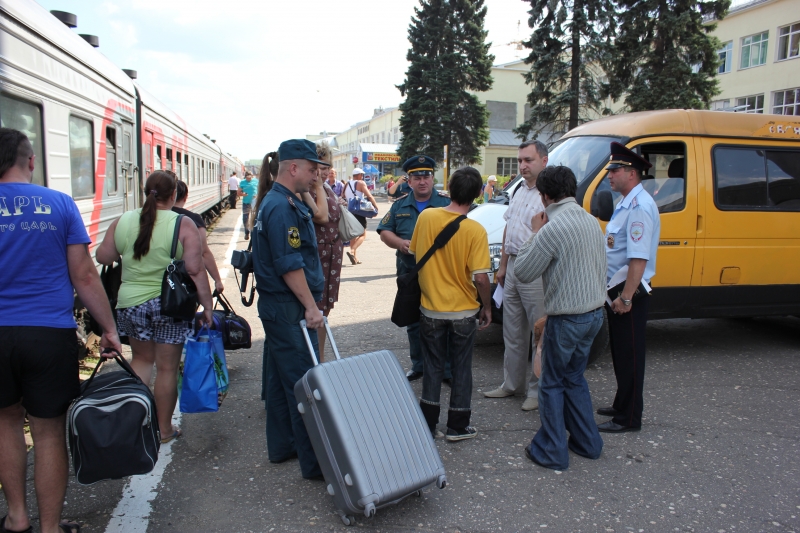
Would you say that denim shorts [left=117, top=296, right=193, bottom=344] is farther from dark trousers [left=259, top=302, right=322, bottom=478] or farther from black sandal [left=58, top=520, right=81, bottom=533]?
black sandal [left=58, top=520, right=81, bottom=533]

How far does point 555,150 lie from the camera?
6.37 meters

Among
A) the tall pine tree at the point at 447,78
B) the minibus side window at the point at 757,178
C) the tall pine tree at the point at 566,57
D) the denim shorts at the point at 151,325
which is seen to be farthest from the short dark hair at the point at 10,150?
the tall pine tree at the point at 447,78

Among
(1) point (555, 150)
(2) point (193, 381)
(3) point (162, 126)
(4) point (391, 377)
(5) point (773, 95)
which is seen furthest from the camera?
(5) point (773, 95)

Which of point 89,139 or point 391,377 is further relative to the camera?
point 89,139


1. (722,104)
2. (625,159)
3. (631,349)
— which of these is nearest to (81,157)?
(625,159)

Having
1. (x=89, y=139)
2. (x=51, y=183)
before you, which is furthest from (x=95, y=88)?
(x=51, y=183)

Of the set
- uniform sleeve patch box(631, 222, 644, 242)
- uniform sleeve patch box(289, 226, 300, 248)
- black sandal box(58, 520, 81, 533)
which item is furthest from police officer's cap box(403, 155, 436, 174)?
black sandal box(58, 520, 81, 533)

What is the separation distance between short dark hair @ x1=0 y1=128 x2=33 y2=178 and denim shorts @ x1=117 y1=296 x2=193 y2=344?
48.7 inches

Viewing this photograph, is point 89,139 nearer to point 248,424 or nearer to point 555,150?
point 248,424

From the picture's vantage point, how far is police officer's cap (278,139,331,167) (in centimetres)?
331

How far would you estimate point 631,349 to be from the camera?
4.05 metres

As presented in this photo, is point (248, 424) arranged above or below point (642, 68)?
below

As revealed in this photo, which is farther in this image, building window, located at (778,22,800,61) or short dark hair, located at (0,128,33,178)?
building window, located at (778,22,800,61)

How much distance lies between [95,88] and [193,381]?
462cm
